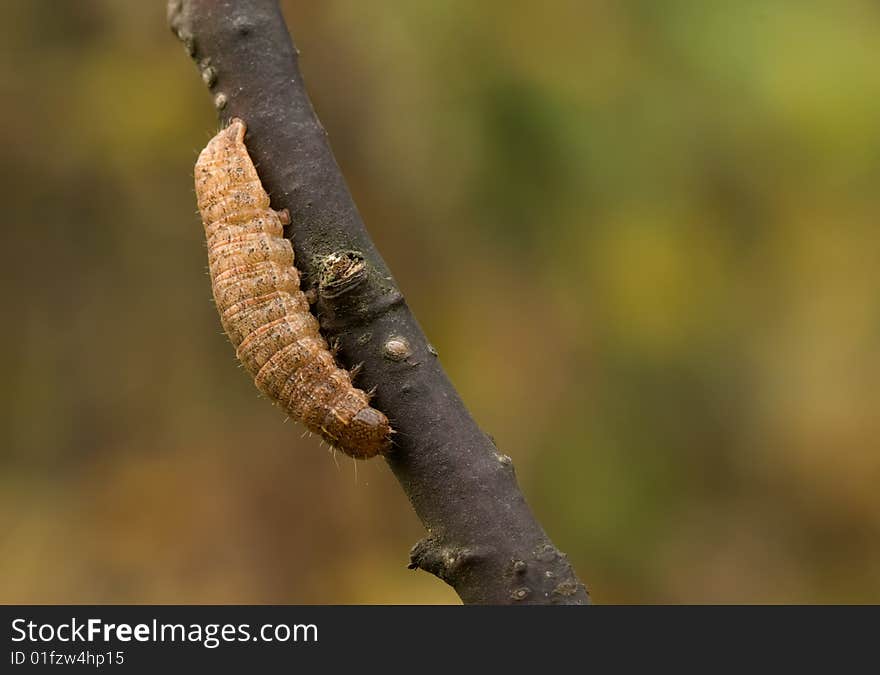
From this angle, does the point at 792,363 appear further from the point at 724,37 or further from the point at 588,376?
the point at 724,37

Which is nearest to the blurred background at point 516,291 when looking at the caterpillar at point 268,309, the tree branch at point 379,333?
the caterpillar at point 268,309

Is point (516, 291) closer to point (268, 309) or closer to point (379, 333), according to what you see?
point (268, 309)

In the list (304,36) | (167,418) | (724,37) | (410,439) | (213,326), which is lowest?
(410,439)

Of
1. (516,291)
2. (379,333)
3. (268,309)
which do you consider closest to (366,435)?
(379,333)

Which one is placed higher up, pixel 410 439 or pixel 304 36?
pixel 304 36

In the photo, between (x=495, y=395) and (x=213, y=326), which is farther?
(x=213, y=326)

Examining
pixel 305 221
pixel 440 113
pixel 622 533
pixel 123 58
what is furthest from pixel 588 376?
pixel 305 221

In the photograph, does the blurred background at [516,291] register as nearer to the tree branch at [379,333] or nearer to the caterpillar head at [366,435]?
the caterpillar head at [366,435]
